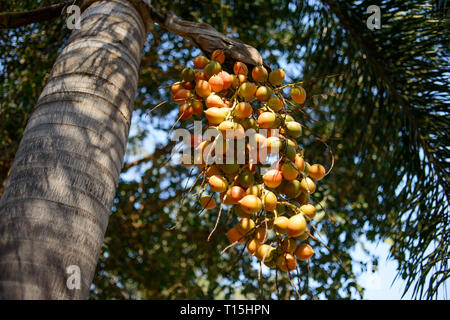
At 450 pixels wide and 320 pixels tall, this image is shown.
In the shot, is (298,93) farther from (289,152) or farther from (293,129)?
(289,152)

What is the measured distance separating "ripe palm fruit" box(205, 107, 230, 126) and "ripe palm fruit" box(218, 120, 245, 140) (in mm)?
57

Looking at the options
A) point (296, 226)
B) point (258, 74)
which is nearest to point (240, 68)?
point (258, 74)

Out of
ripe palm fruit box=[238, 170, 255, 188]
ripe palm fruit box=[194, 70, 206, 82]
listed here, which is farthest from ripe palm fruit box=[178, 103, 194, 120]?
ripe palm fruit box=[238, 170, 255, 188]

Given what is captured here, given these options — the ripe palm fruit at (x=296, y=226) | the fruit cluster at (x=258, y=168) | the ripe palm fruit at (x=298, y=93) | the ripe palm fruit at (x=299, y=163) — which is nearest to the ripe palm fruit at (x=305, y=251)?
the fruit cluster at (x=258, y=168)

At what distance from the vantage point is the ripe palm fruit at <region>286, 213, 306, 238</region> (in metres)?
1.19

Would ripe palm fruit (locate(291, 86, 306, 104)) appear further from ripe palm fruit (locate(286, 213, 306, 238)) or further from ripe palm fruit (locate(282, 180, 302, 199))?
ripe palm fruit (locate(286, 213, 306, 238))

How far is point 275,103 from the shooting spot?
1447mm

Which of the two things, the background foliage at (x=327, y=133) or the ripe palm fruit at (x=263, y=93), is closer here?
the ripe palm fruit at (x=263, y=93)

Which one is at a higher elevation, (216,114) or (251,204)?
(216,114)

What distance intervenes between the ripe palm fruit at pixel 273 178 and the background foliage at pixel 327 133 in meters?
0.19

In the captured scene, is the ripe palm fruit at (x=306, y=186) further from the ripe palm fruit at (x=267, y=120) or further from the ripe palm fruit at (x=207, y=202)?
the ripe palm fruit at (x=207, y=202)

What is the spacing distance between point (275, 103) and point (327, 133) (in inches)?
122

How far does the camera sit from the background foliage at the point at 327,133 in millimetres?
2391
